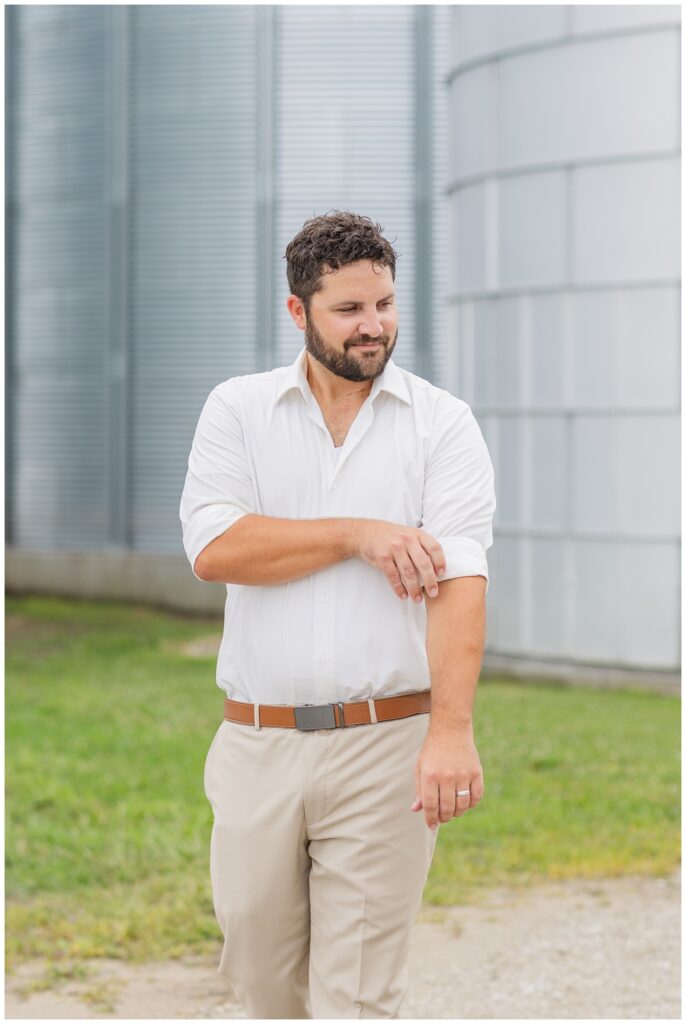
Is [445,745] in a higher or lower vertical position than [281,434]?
lower

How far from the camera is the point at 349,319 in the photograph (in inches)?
115

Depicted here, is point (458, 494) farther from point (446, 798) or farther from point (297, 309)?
point (446, 798)

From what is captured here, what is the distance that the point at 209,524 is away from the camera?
2980 mm

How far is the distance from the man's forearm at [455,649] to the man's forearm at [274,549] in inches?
8.9

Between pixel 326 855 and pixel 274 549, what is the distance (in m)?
0.68

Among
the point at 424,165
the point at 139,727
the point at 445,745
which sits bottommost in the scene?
the point at 139,727

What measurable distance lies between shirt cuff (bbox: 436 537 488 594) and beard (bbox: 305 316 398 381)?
0.39m

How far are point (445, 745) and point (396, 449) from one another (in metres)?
0.65

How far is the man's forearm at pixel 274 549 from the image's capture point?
114 inches

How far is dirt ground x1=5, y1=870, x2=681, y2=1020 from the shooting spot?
453 centimetres

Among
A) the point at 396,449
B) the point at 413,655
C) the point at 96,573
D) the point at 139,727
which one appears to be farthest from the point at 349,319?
the point at 96,573

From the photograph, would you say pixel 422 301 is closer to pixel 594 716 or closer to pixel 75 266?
pixel 75 266

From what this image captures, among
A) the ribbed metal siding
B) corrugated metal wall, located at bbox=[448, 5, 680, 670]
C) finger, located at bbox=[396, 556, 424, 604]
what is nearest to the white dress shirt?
finger, located at bbox=[396, 556, 424, 604]

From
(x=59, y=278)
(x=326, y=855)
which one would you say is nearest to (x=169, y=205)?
(x=59, y=278)
